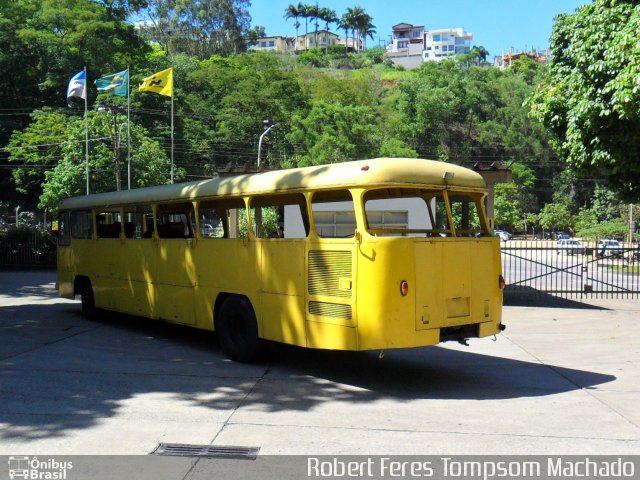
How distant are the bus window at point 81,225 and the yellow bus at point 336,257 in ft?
11.2

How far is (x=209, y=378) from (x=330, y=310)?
1.95 m

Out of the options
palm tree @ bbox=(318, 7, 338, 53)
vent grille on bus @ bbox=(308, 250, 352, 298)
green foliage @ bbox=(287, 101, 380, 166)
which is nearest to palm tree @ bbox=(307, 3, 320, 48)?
palm tree @ bbox=(318, 7, 338, 53)

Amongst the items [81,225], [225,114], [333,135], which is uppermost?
[225,114]

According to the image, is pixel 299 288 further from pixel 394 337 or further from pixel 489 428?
pixel 489 428

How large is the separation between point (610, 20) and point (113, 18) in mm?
41147

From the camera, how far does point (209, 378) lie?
8773 mm

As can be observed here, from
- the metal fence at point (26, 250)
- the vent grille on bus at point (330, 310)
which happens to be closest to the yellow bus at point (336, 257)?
the vent grille on bus at point (330, 310)

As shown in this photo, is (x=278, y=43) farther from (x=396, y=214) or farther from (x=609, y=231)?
(x=396, y=214)

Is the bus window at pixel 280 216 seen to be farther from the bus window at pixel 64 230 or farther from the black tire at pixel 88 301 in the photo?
the bus window at pixel 64 230

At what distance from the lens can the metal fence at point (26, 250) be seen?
32.1 metres

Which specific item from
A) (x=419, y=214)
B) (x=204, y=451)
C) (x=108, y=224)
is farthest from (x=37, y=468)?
(x=108, y=224)

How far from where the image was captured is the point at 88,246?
46.3 feet

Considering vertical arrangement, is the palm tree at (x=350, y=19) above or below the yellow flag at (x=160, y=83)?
above

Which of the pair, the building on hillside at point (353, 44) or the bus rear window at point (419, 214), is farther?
the building on hillside at point (353, 44)
